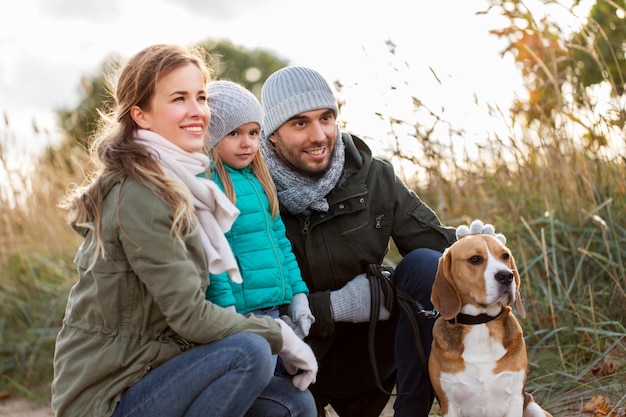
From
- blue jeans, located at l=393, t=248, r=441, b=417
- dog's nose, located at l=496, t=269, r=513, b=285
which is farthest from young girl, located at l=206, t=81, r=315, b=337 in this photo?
dog's nose, located at l=496, t=269, r=513, b=285

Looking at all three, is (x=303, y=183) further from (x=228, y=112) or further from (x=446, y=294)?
(x=446, y=294)

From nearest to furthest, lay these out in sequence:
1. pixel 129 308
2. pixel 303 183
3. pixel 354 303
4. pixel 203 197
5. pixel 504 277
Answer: pixel 129 308, pixel 203 197, pixel 504 277, pixel 354 303, pixel 303 183

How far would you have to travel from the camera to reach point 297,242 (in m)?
3.70

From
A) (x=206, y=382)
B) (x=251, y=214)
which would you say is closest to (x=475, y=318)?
(x=251, y=214)

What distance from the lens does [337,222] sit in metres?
3.72

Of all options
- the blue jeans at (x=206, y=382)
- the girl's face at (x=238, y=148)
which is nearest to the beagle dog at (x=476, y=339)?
the blue jeans at (x=206, y=382)

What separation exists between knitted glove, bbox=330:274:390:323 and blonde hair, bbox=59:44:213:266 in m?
0.98

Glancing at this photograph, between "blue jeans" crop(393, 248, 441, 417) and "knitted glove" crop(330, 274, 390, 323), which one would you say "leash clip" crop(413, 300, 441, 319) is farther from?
"knitted glove" crop(330, 274, 390, 323)

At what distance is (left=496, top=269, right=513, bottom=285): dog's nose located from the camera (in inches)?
121

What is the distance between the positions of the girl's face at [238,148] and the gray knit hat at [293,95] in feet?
1.34

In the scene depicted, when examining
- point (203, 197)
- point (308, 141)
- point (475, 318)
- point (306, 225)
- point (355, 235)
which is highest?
point (308, 141)

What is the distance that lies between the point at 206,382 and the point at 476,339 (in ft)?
3.48

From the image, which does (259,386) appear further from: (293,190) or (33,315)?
(33,315)

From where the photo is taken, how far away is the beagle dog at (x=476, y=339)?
3139mm
